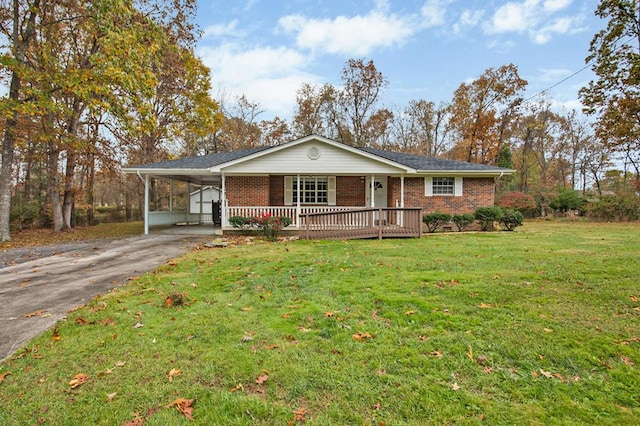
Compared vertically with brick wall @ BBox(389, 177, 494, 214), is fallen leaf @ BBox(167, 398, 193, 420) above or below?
below

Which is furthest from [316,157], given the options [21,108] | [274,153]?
[21,108]

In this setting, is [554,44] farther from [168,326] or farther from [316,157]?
[168,326]

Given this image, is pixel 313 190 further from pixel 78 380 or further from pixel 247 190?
pixel 78 380

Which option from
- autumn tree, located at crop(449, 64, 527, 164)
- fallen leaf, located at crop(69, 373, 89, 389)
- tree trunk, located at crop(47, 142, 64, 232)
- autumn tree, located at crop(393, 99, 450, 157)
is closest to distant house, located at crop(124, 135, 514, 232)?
tree trunk, located at crop(47, 142, 64, 232)

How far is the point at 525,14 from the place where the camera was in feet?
50.1

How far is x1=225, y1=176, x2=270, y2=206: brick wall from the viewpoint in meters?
15.3

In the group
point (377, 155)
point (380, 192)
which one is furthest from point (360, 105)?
point (377, 155)

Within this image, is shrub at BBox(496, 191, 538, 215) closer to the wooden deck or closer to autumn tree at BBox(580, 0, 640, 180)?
autumn tree at BBox(580, 0, 640, 180)

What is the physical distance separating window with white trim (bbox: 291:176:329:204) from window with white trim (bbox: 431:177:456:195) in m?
5.36

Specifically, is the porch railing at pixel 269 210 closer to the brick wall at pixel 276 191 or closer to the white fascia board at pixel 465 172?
the brick wall at pixel 276 191

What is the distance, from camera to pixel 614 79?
18688mm

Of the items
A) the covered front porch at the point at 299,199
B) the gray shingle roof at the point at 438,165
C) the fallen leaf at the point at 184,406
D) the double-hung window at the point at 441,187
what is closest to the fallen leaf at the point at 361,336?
the fallen leaf at the point at 184,406

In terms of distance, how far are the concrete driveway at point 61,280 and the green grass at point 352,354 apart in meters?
0.42

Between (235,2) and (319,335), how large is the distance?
15584 millimetres
